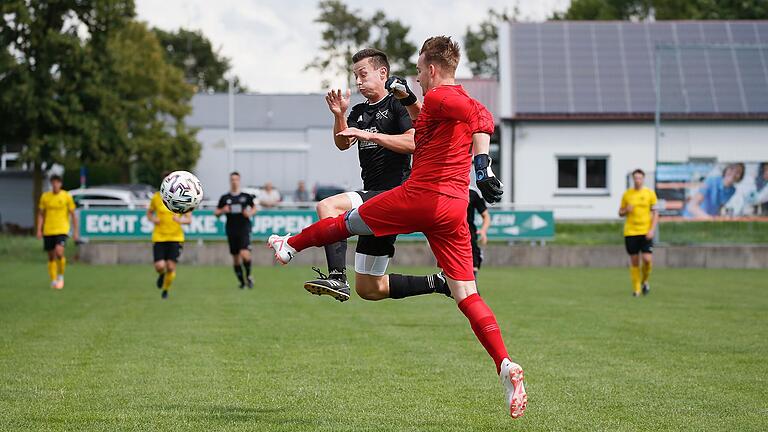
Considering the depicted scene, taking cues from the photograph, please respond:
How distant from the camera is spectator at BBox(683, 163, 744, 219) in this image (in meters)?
28.0

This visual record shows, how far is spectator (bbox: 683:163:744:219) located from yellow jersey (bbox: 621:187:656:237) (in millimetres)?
8196

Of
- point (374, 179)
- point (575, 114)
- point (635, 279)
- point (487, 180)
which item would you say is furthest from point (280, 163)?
point (487, 180)

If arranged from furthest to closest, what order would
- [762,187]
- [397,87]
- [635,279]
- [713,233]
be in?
1. [713,233]
2. [762,187]
3. [635,279]
4. [397,87]

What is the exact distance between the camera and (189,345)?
11977 mm

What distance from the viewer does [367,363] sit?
10484 mm

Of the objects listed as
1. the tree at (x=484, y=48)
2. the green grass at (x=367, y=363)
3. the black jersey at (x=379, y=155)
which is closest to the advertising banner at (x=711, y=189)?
the green grass at (x=367, y=363)

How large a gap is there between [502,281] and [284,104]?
146 feet

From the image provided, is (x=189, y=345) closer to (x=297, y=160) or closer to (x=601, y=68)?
(x=601, y=68)

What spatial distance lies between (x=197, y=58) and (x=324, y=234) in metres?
82.0

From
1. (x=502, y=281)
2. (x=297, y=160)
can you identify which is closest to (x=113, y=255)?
(x=502, y=281)

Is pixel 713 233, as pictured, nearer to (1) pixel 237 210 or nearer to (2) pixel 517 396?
(1) pixel 237 210

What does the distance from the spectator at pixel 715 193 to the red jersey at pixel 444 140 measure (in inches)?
855

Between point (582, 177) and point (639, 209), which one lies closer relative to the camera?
point (639, 209)

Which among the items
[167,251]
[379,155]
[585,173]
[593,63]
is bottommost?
[167,251]
